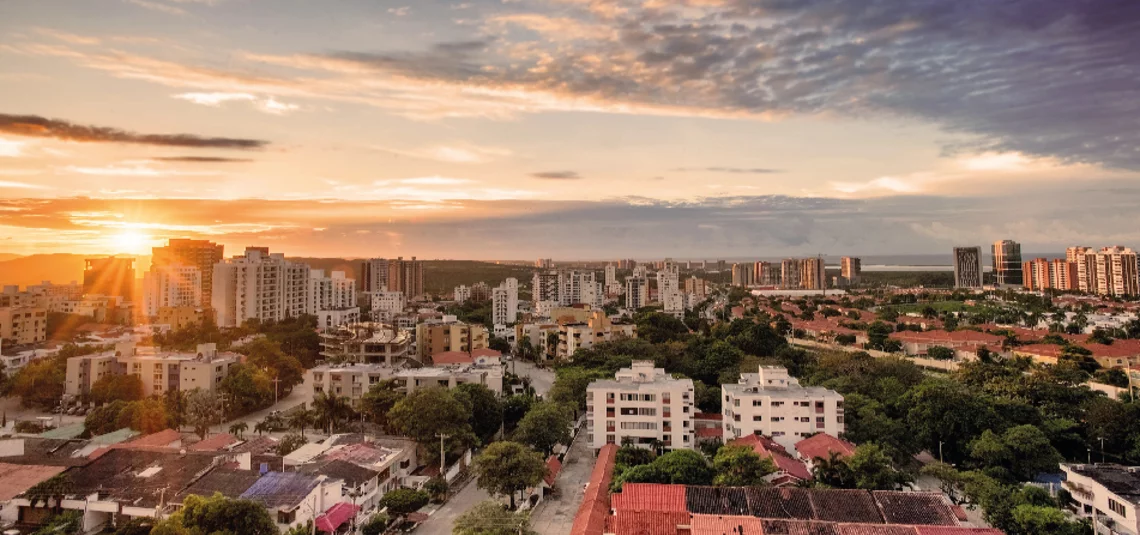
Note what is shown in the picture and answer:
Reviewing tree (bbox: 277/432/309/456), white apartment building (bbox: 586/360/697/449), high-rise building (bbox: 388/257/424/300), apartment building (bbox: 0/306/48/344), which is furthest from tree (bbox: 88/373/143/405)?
high-rise building (bbox: 388/257/424/300)

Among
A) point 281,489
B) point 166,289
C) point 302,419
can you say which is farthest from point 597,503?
point 166,289

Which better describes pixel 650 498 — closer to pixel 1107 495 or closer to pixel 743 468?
pixel 743 468

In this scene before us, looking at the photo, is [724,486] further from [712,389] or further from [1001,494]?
[712,389]

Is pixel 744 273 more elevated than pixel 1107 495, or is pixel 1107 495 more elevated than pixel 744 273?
pixel 744 273

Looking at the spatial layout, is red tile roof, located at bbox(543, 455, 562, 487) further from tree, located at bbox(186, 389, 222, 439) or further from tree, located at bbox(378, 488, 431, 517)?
tree, located at bbox(186, 389, 222, 439)

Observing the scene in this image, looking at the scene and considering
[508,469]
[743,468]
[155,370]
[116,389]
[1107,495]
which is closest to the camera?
[1107,495]

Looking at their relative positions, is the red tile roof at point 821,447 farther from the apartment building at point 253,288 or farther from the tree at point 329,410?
the apartment building at point 253,288

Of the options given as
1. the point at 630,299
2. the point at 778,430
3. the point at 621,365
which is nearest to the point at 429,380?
the point at 621,365
